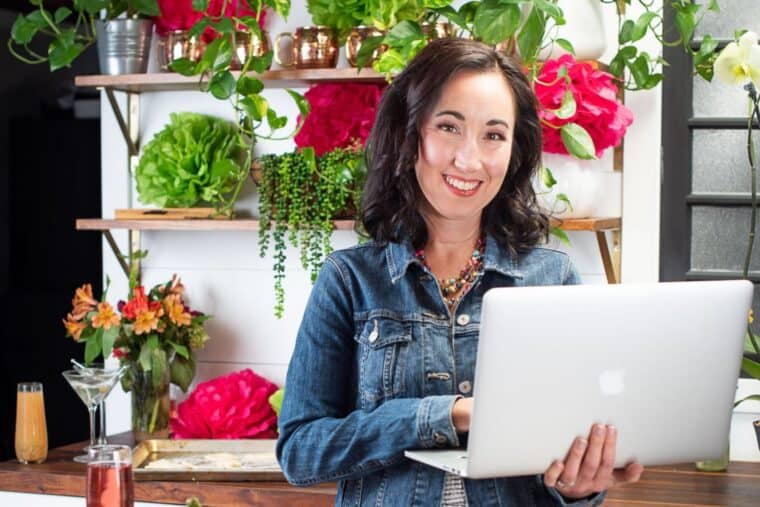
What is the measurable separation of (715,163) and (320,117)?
0.87 m

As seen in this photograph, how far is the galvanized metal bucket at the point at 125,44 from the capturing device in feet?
9.35

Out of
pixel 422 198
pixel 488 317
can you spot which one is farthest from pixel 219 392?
Result: pixel 488 317

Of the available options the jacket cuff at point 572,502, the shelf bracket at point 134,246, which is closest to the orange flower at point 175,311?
the shelf bracket at point 134,246

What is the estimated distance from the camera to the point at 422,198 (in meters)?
1.77

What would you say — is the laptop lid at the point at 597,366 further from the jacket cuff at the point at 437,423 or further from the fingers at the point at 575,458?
the jacket cuff at the point at 437,423

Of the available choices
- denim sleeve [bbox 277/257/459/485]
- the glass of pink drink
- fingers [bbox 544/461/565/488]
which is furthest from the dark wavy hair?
the glass of pink drink

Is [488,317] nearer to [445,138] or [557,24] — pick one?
[445,138]

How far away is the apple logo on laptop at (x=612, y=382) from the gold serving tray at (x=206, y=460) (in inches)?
43.4

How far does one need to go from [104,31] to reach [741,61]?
1.43 meters

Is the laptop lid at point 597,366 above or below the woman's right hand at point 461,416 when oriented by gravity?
above

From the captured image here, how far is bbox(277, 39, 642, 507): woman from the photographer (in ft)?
5.47

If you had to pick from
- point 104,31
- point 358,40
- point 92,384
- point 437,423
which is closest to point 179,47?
point 104,31

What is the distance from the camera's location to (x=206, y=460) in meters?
2.58

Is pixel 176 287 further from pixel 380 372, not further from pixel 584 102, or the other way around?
pixel 380 372
